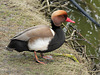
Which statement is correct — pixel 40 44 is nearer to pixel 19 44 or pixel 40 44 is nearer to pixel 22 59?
pixel 19 44

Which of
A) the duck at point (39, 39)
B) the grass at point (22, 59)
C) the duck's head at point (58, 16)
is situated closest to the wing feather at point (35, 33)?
the duck at point (39, 39)

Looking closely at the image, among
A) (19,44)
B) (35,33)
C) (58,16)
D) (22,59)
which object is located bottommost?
(22,59)

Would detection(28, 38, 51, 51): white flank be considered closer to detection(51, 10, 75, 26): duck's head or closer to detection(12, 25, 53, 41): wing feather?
detection(12, 25, 53, 41): wing feather

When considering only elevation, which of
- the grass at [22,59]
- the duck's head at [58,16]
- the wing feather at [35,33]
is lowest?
the grass at [22,59]

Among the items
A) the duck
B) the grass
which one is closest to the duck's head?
the duck

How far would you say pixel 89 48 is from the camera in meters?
5.15

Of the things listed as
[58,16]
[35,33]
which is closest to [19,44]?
[35,33]

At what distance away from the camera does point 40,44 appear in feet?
8.58

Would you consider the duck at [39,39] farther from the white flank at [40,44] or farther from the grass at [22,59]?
the grass at [22,59]

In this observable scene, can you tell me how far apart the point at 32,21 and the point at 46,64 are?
1.75 metres

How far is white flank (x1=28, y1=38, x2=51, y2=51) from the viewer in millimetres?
2612

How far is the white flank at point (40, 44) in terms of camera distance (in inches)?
103

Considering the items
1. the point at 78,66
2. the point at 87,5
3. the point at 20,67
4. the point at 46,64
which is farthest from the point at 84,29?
the point at 20,67

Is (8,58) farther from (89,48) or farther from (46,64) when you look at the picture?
(89,48)
